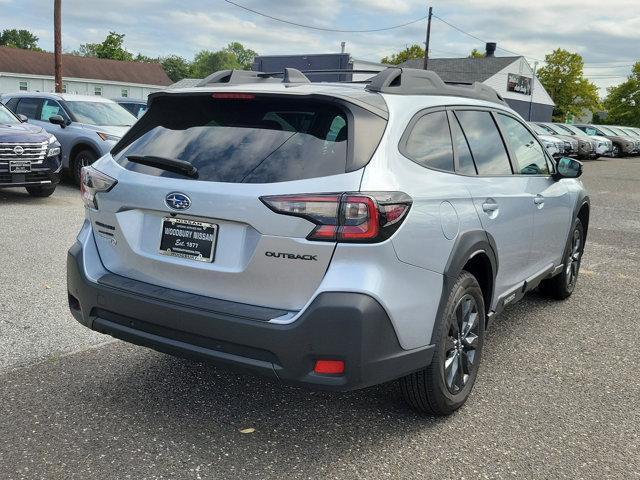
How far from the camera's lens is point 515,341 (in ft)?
15.5

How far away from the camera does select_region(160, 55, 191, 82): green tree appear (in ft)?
414

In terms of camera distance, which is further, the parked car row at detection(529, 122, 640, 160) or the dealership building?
the dealership building

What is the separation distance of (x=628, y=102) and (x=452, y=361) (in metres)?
80.4

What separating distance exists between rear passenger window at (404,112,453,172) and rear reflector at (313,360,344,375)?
1.05 m

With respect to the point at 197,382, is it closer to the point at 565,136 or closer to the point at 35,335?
the point at 35,335

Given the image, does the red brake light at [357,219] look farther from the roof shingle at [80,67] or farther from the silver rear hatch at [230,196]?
the roof shingle at [80,67]

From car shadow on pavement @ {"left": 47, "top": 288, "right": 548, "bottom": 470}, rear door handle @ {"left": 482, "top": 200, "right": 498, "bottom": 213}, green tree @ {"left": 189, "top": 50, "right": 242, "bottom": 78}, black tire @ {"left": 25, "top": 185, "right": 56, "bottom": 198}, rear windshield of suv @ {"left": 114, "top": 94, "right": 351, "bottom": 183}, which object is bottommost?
car shadow on pavement @ {"left": 47, "top": 288, "right": 548, "bottom": 470}

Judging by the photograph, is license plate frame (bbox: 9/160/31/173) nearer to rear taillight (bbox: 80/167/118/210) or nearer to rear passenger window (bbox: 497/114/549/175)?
rear taillight (bbox: 80/167/118/210)

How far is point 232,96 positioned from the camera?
10.2ft

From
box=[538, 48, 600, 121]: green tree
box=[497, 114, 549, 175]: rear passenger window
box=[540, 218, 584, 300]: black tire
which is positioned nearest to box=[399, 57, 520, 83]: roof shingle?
box=[538, 48, 600, 121]: green tree

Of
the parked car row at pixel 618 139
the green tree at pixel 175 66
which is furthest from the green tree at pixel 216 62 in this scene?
the parked car row at pixel 618 139

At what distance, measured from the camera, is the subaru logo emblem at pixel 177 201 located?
2.91m

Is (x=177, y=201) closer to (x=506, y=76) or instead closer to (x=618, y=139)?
(x=618, y=139)

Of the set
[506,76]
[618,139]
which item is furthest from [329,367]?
[506,76]
